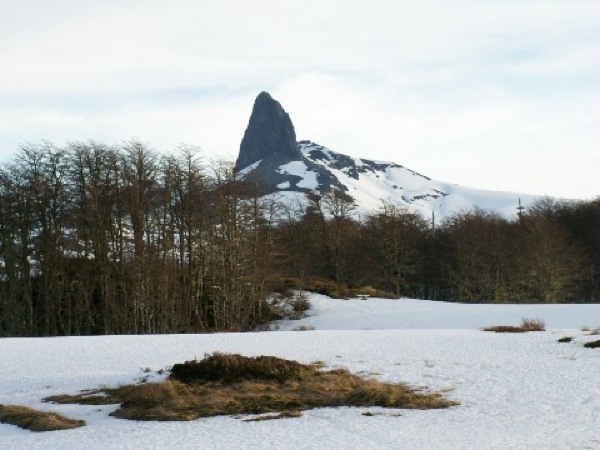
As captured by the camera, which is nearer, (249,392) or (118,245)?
(249,392)

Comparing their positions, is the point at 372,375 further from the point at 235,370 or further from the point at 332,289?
the point at 332,289

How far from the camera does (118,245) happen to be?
3659 centimetres

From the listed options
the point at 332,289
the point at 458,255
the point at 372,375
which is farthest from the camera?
the point at 458,255

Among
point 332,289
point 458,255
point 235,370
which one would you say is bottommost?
point 235,370

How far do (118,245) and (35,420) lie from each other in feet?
89.6

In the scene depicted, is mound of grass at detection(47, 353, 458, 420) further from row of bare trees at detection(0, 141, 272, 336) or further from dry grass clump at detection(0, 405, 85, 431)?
row of bare trees at detection(0, 141, 272, 336)

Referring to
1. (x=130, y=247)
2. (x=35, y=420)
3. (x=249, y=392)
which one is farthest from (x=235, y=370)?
(x=130, y=247)

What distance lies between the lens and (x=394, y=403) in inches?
424

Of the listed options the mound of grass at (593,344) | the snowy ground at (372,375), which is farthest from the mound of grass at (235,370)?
the mound of grass at (593,344)

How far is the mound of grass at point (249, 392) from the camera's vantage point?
10680mm

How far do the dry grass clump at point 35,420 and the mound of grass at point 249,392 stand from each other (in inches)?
33.8

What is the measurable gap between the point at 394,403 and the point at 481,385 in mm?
2392

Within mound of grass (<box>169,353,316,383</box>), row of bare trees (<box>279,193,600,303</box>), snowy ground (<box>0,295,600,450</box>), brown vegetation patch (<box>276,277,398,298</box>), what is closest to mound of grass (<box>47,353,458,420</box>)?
mound of grass (<box>169,353,316,383</box>)

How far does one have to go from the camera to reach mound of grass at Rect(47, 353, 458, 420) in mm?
10680
